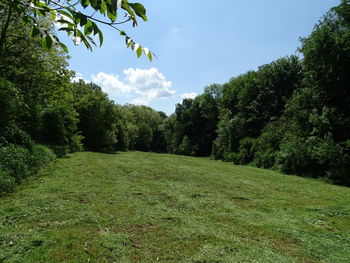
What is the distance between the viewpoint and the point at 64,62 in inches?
622

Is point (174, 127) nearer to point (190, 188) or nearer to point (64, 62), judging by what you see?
point (64, 62)

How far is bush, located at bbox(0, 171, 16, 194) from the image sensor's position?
638 cm

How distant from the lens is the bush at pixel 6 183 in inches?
251

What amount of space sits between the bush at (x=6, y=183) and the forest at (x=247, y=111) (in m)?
0.03

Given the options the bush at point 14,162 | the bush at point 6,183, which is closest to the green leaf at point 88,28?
the bush at point 6,183

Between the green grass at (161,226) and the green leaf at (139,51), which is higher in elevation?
the green leaf at (139,51)

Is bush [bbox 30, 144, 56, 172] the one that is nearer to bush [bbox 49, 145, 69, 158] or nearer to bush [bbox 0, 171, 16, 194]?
bush [bbox 0, 171, 16, 194]

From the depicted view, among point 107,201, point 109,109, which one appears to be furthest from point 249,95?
point 107,201

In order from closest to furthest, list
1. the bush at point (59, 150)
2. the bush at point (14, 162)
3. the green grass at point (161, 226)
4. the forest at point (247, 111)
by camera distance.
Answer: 1. the green grass at point (161, 226)
2. the bush at point (14, 162)
3. the forest at point (247, 111)
4. the bush at point (59, 150)

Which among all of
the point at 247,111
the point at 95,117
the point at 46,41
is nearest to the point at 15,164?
the point at 46,41

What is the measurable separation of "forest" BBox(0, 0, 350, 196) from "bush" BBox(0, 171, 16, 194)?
0.03m

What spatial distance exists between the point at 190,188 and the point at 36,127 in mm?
9891

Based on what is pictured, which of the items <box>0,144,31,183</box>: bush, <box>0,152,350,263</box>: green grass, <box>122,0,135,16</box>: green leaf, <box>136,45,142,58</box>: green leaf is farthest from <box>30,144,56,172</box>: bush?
<box>122,0,135,16</box>: green leaf

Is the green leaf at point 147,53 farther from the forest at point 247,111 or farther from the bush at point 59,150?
the bush at point 59,150
